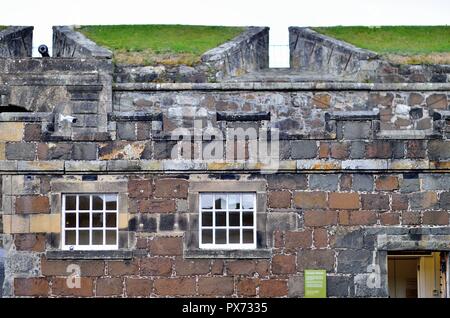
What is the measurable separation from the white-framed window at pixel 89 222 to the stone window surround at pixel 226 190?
1197mm

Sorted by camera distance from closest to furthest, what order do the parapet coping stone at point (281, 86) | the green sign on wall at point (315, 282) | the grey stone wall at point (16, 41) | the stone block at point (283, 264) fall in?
the green sign on wall at point (315, 282) → the stone block at point (283, 264) → the parapet coping stone at point (281, 86) → the grey stone wall at point (16, 41)

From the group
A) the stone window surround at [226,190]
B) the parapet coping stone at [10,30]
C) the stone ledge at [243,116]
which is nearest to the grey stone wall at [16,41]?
the parapet coping stone at [10,30]

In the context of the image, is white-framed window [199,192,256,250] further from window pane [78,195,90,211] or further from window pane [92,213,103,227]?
window pane [78,195,90,211]

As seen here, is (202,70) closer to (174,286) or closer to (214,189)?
(214,189)

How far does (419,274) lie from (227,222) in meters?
4.18

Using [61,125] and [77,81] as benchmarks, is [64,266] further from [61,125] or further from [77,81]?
[77,81]

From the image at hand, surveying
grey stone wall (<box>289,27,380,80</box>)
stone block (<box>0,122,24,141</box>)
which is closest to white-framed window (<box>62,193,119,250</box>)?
stone block (<box>0,122,24,141</box>)

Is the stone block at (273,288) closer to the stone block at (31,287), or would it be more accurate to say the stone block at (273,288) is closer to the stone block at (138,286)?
the stone block at (138,286)

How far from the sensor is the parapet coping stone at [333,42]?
2362cm

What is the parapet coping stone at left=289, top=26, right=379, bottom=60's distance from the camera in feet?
77.5

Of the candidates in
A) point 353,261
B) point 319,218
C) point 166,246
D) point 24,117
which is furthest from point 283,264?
point 24,117

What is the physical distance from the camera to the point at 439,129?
17.5m

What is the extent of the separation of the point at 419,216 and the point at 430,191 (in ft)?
1.44

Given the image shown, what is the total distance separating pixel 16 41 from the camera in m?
25.3
